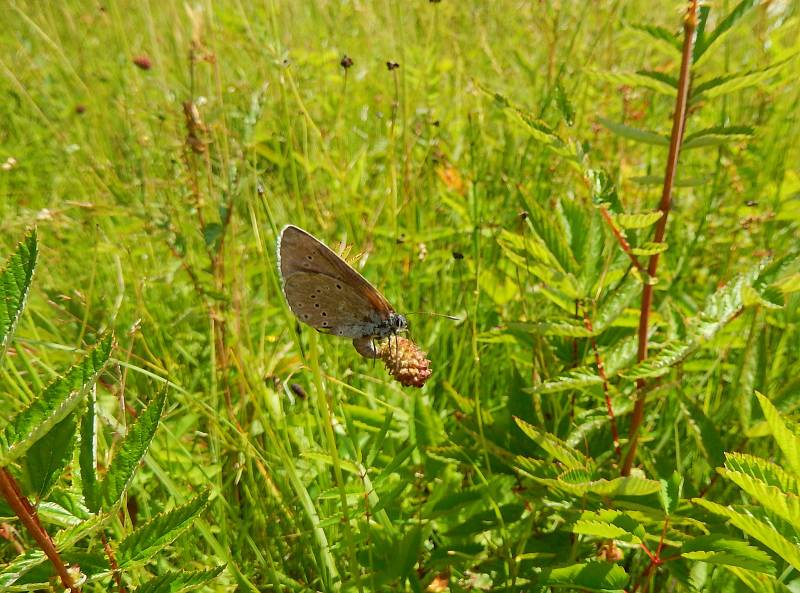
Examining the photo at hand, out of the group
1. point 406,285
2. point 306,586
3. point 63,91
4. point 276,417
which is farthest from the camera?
point 63,91

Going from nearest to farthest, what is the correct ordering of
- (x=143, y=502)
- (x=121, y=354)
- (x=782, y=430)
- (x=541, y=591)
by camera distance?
(x=782, y=430)
(x=541, y=591)
(x=143, y=502)
(x=121, y=354)

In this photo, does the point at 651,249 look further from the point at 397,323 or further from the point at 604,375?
the point at 397,323

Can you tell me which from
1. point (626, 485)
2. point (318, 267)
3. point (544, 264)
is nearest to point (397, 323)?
point (318, 267)

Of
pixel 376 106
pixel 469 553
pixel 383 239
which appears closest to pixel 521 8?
pixel 376 106

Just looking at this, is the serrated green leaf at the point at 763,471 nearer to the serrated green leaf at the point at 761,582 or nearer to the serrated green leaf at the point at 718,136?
the serrated green leaf at the point at 761,582

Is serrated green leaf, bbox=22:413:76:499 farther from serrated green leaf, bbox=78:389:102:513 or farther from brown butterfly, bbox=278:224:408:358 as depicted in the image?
brown butterfly, bbox=278:224:408:358

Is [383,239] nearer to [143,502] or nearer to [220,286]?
[220,286]
